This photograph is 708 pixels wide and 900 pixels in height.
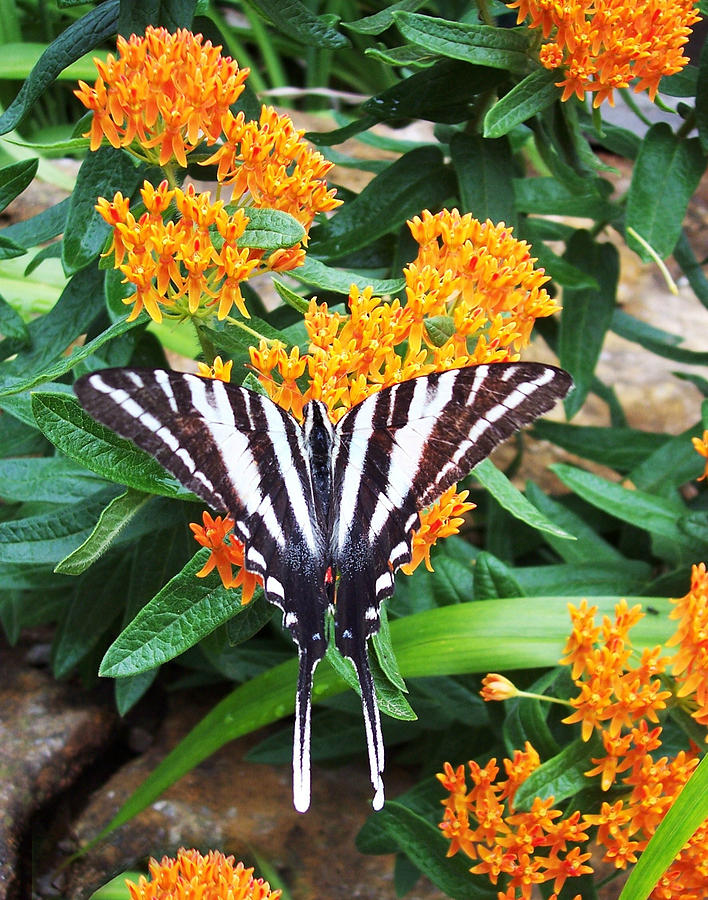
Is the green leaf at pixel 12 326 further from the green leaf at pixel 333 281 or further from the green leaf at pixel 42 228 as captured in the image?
the green leaf at pixel 333 281

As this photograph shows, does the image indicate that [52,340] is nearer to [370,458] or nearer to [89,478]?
[89,478]

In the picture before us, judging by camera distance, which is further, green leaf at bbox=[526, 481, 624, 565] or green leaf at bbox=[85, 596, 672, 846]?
green leaf at bbox=[526, 481, 624, 565]

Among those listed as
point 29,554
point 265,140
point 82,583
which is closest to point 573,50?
point 265,140

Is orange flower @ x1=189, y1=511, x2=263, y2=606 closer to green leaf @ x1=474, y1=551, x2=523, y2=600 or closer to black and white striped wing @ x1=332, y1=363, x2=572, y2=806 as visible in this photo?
black and white striped wing @ x1=332, y1=363, x2=572, y2=806

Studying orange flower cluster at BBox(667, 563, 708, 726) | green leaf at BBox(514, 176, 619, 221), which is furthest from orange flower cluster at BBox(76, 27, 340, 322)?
green leaf at BBox(514, 176, 619, 221)

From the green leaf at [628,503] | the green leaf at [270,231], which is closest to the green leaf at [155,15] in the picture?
the green leaf at [270,231]

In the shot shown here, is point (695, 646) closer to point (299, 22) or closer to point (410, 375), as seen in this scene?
point (410, 375)

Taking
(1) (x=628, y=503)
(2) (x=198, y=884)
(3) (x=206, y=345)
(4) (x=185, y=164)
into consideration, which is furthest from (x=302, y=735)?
(1) (x=628, y=503)
